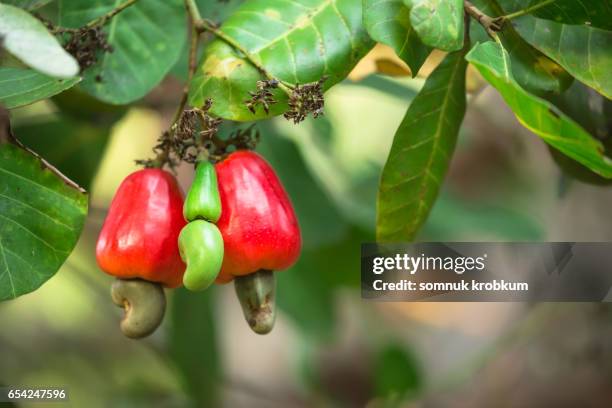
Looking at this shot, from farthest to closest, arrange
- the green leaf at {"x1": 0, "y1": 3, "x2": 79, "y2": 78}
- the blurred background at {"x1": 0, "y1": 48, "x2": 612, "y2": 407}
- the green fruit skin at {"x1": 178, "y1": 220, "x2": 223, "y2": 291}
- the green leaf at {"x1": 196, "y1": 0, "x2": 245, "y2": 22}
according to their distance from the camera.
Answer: the blurred background at {"x1": 0, "y1": 48, "x2": 612, "y2": 407} < the green leaf at {"x1": 196, "y1": 0, "x2": 245, "y2": 22} < the green fruit skin at {"x1": 178, "y1": 220, "x2": 223, "y2": 291} < the green leaf at {"x1": 0, "y1": 3, "x2": 79, "y2": 78}

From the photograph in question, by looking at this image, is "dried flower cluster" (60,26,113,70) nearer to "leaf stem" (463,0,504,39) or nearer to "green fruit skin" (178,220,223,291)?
"green fruit skin" (178,220,223,291)

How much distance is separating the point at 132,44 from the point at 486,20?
0.55 meters

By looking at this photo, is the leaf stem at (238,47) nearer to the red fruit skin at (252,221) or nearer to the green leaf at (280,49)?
the green leaf at (280,49)

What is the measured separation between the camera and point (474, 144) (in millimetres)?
3076

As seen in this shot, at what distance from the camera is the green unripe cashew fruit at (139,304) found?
42.6 inches

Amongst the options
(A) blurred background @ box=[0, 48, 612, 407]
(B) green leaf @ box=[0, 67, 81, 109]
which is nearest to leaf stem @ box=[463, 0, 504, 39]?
(B) green leaf @ box=[0, 67, 81, 109]

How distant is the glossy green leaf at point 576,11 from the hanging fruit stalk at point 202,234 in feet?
1.52

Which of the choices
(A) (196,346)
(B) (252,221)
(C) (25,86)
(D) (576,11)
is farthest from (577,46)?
(A) (196,346)

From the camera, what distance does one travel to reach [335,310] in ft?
7.98

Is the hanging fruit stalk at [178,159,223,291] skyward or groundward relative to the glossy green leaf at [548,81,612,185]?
groundward

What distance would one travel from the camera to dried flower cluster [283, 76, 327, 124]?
1.04 meters

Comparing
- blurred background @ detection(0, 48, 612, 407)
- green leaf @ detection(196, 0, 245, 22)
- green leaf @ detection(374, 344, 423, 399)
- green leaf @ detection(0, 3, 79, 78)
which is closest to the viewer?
green leaf @ detection(0, 3, 79, 78)

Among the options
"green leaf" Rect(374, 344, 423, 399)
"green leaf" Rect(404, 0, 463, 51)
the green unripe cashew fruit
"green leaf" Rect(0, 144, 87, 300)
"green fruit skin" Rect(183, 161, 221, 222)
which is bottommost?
"green leaf" Rect(374, 344, 423, 399)

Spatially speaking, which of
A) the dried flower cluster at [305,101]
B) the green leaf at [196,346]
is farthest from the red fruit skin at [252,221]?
the green leaf at [196,346]
